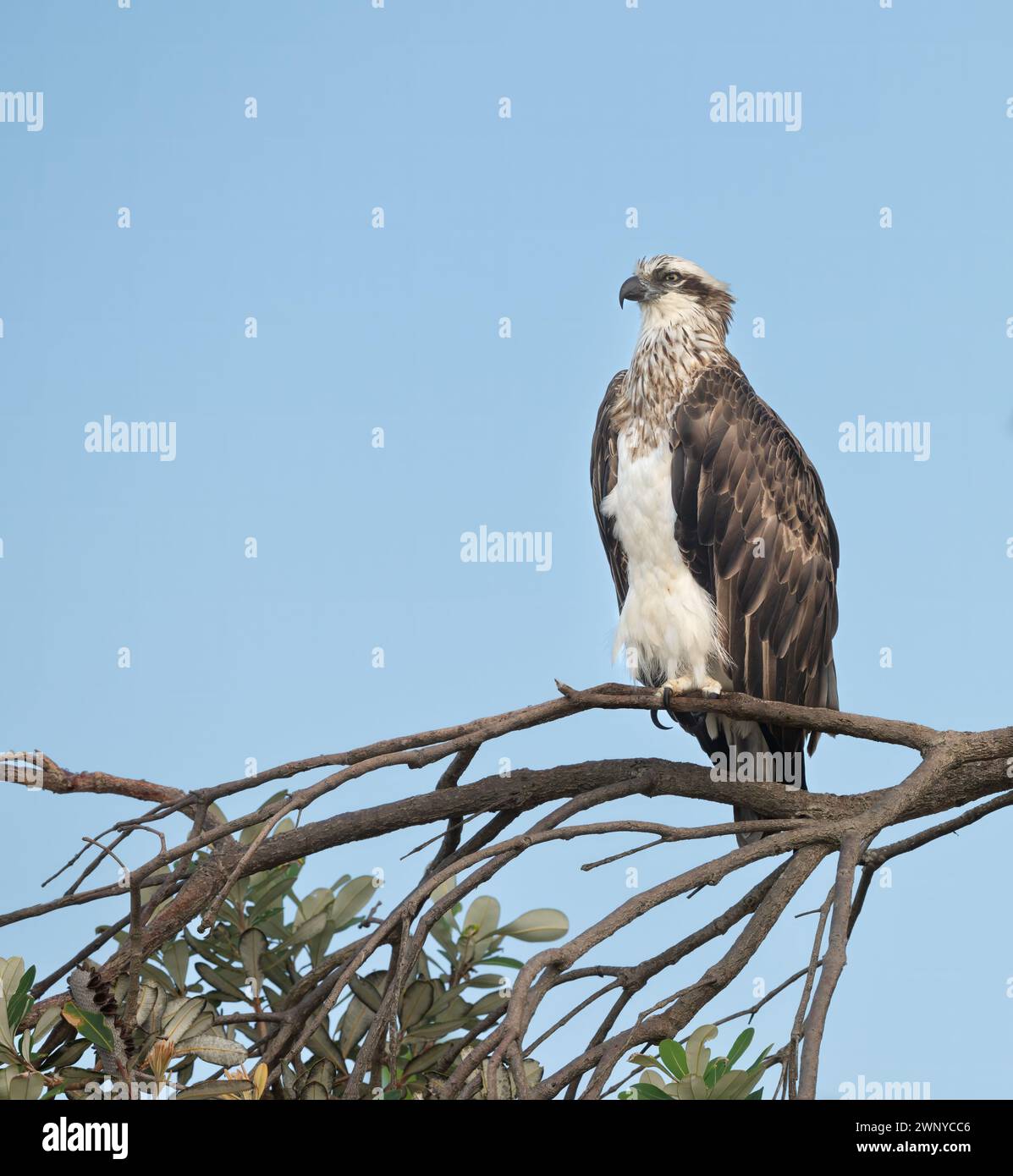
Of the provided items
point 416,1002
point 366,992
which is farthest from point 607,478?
point 366,992

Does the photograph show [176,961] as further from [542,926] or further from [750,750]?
[750,750]

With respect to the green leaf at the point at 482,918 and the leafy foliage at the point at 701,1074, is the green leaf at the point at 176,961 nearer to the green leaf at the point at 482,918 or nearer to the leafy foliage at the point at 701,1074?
the green leaf at the point at 482,918

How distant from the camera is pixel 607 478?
6.48 meters

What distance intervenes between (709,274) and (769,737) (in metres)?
2.39

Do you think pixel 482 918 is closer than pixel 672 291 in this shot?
Yes

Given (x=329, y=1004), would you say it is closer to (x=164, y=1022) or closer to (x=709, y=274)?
(x=164, y=1022)

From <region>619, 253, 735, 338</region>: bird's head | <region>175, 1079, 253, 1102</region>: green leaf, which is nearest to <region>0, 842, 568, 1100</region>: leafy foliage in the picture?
<region>175, 1079, 253, 1102</region>: green leaf

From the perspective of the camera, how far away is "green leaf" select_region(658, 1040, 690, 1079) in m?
3.55

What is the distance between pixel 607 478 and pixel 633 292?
1.02 metres

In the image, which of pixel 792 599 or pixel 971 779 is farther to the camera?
pixel 792 599

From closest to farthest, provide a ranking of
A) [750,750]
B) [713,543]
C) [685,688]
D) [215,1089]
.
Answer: [215,1089] < [685,688] < [713,543] < [750,750]

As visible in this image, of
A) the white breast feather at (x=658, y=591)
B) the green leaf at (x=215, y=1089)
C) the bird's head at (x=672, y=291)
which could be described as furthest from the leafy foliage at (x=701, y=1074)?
the bird's head at (x=672, y=291)
